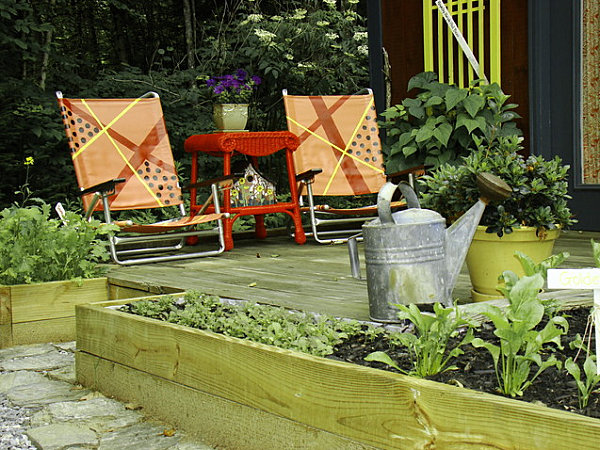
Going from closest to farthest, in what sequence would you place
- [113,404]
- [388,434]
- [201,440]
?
1. [388,434]
2. [201,440]
3. [113,404]

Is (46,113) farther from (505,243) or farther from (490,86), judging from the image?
(505,243)

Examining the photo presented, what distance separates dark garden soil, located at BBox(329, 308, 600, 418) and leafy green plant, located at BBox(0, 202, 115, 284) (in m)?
1.63

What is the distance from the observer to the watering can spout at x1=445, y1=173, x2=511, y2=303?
2.05 metres

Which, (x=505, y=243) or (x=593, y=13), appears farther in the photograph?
(x=593, y=13)

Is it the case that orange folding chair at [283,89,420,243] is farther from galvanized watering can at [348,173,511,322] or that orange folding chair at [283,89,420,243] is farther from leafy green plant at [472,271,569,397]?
leafy green plant at [472,271,569,397]

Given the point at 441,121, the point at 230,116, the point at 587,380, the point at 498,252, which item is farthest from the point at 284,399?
the point at 441,121

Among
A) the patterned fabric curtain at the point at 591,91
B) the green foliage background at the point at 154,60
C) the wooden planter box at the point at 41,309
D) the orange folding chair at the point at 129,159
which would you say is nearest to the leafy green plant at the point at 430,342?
the wooden planter box at the point at 41,309

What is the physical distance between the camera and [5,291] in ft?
9.48

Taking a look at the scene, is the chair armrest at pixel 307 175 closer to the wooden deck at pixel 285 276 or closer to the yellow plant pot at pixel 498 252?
the wooden deck at pixel 285 276

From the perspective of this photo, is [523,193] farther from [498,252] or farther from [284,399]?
[284,399]

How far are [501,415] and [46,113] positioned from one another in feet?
17.7

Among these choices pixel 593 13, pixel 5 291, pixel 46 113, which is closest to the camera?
pixel 5 291

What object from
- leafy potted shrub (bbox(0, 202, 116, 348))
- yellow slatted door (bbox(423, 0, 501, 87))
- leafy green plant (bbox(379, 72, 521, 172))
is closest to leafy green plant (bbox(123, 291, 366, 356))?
leafy potted shrub (bbox(0, 202, 116, 348))

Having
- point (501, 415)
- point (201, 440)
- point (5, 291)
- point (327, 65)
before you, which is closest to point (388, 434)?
point (501, 415)
